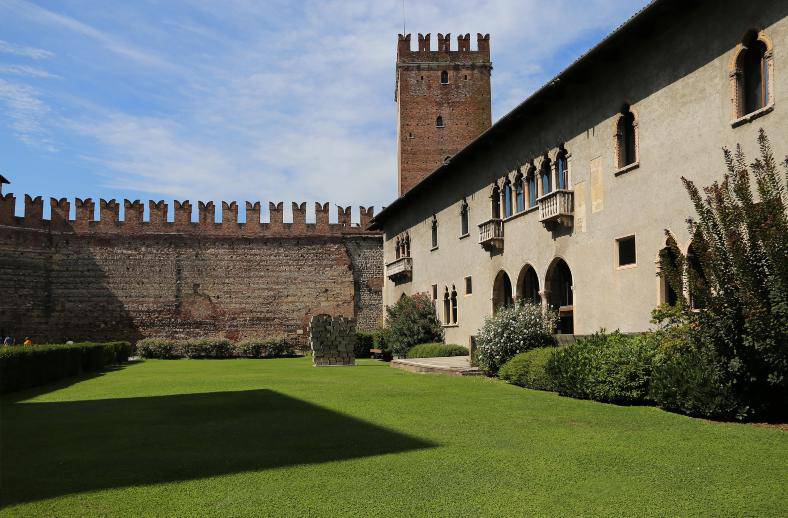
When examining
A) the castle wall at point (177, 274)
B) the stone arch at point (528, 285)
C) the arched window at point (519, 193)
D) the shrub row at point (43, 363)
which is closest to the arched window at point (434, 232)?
the stone arch at point (528, 285)

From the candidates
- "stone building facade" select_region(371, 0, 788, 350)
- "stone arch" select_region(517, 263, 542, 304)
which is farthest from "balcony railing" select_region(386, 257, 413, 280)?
"stone arch" select_region(517, 263, 542, 304)

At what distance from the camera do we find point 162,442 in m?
7.84

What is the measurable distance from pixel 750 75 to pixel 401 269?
21368mm

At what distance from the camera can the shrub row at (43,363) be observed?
46.5ft

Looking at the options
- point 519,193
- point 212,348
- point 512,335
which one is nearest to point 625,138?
point 512,335

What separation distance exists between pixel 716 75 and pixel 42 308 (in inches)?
1249

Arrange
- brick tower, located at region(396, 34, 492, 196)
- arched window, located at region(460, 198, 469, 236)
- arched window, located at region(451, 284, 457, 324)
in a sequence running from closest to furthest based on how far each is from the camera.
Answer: arched window, located at region(460, 198, 469, 236)
arched window, located at region(451, 284, 457, 324)
brick tower, located at region(396, 34, 492, 196)

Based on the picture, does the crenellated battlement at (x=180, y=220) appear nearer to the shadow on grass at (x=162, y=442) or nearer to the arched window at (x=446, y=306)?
the arched window at (x=446, y=306)

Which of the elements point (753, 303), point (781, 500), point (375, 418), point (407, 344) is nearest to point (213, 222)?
point (407, 344)

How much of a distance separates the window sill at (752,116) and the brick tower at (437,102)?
99.1ft

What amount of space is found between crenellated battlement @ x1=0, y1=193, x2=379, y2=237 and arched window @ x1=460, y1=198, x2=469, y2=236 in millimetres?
13618

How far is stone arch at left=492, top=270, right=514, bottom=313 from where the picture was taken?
2147 cm

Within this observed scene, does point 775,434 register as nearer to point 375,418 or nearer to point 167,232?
point 375,418

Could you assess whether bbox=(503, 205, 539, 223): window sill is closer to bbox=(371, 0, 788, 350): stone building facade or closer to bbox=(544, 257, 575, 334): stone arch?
bbox=(371, 0, 788, 350): stone building facade
